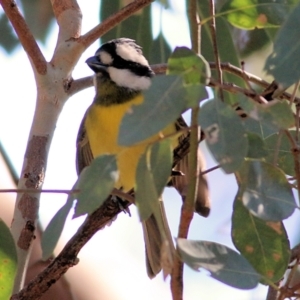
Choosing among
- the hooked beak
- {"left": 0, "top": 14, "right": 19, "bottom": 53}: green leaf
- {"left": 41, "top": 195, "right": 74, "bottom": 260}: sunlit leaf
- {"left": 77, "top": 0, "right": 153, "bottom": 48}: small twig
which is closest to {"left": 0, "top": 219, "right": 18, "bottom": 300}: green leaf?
{"left": 41, "top": 195, "right": 74, "bottom": 260}: sunlit leaf

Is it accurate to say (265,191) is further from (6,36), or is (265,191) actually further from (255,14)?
(6,36)

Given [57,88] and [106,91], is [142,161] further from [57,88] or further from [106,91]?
[106,91]

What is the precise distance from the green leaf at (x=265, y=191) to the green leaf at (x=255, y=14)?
12.5 inches

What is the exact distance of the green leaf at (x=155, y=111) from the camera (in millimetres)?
629

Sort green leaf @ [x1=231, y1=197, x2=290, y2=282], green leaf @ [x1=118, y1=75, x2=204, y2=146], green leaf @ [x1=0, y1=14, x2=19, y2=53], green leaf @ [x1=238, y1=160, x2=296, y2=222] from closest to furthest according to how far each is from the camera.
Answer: green leaf @ [x1=118, y1=75, x2=204, y2=146] < green leaf @ [x1=238, y1=160, x2=296, y2=222] < green leaf @ [x1=231, y1=197, x2=290, y2=282] < green leaf @ [x1=0, y1=14, x2=19, y2=53]

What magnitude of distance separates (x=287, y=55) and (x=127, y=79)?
85 cm

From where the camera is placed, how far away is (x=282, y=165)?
0.99 m

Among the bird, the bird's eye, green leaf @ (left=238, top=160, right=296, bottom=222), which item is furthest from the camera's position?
the bird's eye

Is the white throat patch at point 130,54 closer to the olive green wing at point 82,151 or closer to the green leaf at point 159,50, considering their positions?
the green leaf at point 159,50

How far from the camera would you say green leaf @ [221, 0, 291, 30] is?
3.34 feet

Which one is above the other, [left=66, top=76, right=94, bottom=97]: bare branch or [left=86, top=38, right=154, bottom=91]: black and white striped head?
[left=86, top=38, right=154, bottom=91]: black and white striped head

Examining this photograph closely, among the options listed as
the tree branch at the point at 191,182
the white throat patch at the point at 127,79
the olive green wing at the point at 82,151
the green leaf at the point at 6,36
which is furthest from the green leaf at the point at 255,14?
the green leaf at the point at 6,36

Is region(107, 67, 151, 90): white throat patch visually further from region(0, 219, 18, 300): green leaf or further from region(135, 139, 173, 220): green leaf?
region(135, 139, 173, 220): green leaf

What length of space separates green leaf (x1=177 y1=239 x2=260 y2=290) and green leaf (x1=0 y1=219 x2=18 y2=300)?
0.35 m
